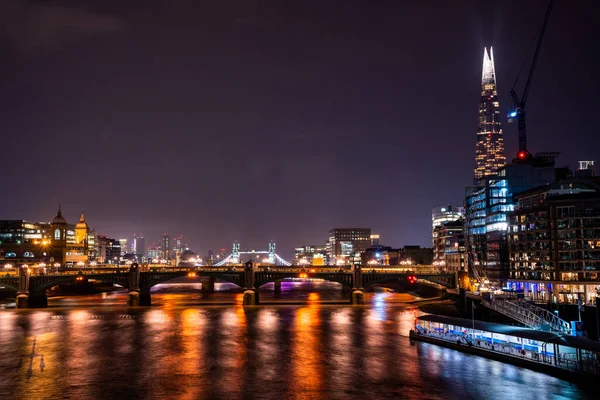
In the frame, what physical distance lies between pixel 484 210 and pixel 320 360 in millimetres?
111746

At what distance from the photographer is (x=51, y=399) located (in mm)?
49062

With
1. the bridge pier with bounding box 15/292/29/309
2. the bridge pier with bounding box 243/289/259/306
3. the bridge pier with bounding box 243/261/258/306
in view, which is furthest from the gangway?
the bridge pier with bounding box 15/292/29/309

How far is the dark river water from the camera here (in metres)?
51.8

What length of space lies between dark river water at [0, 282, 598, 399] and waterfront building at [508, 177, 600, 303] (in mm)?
34514

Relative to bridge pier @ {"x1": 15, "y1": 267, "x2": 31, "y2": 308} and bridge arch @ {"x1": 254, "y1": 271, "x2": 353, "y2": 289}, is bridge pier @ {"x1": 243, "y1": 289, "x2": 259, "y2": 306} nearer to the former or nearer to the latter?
bridge arch @ {"x1": 254, "y1": 271, "x2": 353, "y2": 289}

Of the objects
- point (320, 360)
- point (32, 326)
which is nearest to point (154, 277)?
point (32, 326)

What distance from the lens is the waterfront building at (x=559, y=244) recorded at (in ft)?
354

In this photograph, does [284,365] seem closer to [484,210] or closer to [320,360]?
[320,360]

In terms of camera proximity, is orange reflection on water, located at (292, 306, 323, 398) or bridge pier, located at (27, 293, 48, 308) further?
bridge pier, located at (27, 293, 48, 308)

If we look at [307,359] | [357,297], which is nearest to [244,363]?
[307,359]

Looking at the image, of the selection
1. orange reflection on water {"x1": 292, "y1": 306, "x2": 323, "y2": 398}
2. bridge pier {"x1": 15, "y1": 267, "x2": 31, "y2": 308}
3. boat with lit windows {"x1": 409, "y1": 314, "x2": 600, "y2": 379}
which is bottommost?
orange reflection on water {"x1": 292, "y1": 306, "x2": 323, "y2": 398}

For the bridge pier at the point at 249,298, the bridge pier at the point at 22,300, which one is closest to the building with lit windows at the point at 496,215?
the bridge pier at the point at 249,298

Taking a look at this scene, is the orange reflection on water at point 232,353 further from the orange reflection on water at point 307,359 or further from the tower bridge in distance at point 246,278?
the tower bridge in distance at point 246,278

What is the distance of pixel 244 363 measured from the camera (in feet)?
213
